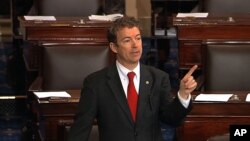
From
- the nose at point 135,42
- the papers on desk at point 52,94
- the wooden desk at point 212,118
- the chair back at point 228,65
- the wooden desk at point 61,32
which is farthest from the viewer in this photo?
the wooden desk at point 61,32

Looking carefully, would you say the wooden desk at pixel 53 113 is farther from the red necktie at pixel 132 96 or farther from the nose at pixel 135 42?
the nose at pixel 135 42

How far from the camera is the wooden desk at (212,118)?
389cm

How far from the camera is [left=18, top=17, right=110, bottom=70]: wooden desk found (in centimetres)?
519

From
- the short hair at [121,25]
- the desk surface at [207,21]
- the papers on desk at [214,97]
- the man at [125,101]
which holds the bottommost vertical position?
the papers on desk at [214,97]

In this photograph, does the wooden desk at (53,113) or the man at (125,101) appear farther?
the wooden desk at (53,113)

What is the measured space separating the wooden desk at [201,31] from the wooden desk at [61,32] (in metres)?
0.60

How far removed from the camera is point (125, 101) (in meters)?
3.21

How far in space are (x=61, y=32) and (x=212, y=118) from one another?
1721 millimetres

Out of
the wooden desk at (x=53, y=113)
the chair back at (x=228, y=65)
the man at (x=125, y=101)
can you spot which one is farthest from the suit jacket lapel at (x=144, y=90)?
the chair back at (x=228, y=65)

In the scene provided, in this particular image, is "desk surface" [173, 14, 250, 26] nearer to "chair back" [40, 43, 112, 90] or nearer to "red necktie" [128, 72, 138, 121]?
"chair back" [40, 43, 112, 90]

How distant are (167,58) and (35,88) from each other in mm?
2127

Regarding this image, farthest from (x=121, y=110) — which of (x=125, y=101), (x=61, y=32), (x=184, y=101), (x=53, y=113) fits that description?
(x=61, y=32)

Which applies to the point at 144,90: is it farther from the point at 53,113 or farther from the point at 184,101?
the point at 53,113

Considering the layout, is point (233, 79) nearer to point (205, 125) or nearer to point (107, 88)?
point (205, 125)
